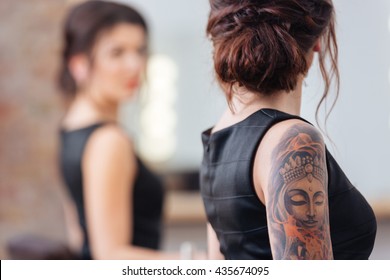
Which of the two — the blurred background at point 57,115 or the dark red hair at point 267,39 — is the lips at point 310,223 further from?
the blurred background at point 57,115

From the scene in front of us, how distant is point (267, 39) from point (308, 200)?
21 cm

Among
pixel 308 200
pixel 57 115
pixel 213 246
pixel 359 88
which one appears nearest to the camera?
pixel 308 200

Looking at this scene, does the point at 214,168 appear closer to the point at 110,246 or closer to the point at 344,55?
the point at 344,55

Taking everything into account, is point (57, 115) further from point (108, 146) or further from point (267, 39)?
point (267, 39)

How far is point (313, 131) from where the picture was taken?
3.23 feet

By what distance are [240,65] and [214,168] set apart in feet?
0.56

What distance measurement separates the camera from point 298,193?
38.4 inches

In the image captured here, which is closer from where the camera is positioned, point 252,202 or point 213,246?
point 252,202

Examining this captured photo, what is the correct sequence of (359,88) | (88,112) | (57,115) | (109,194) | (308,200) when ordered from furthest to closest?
(57,115), (88,112), (109,194), (359,88), (308,200)

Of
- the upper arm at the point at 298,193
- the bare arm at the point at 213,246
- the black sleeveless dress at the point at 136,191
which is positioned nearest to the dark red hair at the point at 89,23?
the black sleeveless dress at the point at 136,191

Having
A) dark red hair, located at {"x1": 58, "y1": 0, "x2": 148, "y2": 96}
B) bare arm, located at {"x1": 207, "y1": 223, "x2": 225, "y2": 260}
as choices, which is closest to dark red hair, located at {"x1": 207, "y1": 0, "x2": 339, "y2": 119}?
bare arm, located at {"x1": 207, "y1": 223, "x2": 225, "y2": 260}

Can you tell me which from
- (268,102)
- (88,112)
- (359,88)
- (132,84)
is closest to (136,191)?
(88,112)

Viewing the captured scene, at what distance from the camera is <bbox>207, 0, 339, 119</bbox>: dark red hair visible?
100 cm

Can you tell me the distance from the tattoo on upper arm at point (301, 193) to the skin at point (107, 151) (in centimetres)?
113
